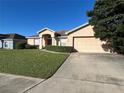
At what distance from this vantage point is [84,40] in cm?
2208

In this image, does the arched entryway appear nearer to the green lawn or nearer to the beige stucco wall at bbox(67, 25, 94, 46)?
the beige stucco wall at bbox(67, 25, 94, 46)

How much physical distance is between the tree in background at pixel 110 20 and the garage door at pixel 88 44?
284cm

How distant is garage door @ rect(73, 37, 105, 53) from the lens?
21.2 m

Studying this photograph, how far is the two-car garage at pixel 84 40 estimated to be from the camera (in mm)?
21281

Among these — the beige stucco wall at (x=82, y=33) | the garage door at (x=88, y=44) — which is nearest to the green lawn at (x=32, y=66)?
the garage door at (x=88, y=44)

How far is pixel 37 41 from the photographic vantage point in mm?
32562

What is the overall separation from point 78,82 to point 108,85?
4.50ft

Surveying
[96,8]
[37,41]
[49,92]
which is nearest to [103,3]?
[96,8]

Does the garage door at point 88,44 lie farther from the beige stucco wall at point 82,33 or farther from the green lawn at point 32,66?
the green lawn at point 32,66

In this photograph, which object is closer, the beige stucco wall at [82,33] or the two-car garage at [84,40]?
the two-car garage at [84,40]

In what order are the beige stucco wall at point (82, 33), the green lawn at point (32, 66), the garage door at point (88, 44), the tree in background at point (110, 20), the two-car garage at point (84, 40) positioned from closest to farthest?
the green lawn at point (32, 66) → the tree in background at point (110, 20) → the garage door at point (88, 44) → the two-car garage at point (84, 40) → the beige stucco wall at point (82, 33)

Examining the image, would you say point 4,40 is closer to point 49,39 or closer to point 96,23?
point 49,39

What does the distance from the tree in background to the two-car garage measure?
9.44 ft

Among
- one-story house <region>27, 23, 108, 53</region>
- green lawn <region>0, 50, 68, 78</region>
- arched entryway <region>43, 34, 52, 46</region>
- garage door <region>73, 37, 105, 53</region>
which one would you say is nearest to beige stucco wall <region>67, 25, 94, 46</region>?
one-story house <region>27, 23, 108, 53</region>
